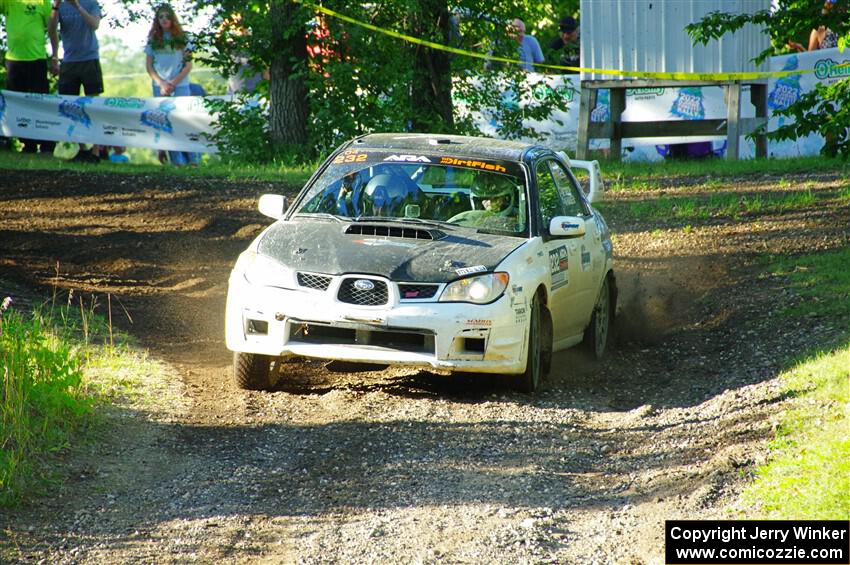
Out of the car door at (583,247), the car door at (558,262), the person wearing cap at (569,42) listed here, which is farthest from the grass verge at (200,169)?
the car door at (558,262)

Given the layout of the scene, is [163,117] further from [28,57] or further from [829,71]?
[829,71]

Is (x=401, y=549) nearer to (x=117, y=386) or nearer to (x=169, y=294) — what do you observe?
(x=117, y=386)

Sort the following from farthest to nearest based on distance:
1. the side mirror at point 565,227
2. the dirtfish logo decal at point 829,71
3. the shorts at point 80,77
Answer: the shorts at point 80,77 < the dirtfish logo decal at point 829,71 < the side mirror at point 565,227

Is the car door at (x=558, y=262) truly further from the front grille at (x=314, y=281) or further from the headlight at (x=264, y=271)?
the headlight at (x=264, y=271)

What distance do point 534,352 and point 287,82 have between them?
40.5 feet

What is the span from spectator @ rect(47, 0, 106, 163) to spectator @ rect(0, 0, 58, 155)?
0.28 meters

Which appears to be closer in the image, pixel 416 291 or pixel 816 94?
pixel 416 291

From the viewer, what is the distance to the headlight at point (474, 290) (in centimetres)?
814

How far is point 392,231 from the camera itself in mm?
8734

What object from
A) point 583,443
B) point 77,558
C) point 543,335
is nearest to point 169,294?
point 543,335

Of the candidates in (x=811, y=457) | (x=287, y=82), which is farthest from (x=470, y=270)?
(x=287, y=82)

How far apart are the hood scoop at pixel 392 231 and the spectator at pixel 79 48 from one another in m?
13.4

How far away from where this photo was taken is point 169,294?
12.1 metres

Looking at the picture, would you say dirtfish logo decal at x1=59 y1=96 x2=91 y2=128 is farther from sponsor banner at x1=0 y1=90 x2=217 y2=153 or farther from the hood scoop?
the hood scoop
